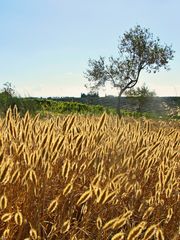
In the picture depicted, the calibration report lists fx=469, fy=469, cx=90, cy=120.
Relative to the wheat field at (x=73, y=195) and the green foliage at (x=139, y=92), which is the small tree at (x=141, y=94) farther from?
the wheat field at (x=73, y=195)

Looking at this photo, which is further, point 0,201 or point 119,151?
point 119,151

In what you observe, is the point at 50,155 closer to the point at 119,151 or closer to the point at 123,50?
the point at 119,151

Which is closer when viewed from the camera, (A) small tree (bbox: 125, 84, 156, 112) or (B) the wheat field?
(B) the wheat field

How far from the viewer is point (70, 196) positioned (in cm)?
203

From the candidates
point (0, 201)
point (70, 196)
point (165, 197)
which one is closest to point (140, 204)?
point (165, 197)

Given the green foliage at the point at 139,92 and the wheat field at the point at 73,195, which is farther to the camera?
the green foliage at the point at 139,92

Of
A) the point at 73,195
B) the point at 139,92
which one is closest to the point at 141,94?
the point at 139,92

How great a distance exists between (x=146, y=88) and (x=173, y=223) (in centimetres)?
3824

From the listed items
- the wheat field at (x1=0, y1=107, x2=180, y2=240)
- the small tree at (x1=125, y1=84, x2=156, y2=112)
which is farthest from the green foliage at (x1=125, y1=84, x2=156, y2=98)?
the wheat field at (x1=0, y1=107, x2=180, y2=240)

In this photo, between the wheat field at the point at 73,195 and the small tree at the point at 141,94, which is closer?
the wheat field at the point at 73,195

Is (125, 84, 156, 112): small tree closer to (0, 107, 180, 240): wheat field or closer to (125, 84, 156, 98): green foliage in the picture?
(125, 84, 156, 98): green foliage

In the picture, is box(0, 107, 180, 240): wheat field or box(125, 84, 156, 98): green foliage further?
box(125, 84, 156, 98): green foliage

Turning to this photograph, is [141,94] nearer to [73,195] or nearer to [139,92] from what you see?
[139,92]

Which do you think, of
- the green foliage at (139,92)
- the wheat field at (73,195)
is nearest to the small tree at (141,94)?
the green foliage at (139,92)
